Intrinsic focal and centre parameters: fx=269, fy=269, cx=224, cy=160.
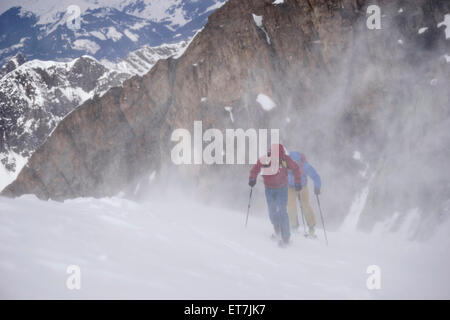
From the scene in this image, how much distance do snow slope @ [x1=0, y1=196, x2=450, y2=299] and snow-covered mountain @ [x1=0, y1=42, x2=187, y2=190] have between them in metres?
132

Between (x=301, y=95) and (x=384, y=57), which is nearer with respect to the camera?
(x=384, y=57)

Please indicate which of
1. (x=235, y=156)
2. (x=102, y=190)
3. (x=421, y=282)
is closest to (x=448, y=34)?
(x=235, y=156)

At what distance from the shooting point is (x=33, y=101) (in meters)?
124

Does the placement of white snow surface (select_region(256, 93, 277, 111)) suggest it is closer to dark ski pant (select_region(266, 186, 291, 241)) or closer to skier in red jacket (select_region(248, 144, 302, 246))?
skier in red jacket (select_region(248, 144, 302, 246))

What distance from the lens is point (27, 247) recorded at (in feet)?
7.89

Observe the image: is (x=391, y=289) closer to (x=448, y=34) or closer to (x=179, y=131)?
(x=448, y=34)

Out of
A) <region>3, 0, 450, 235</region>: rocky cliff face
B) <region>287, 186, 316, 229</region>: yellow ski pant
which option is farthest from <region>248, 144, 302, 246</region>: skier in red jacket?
<region>3, 0, 450, 235</region>: rocky cliff face

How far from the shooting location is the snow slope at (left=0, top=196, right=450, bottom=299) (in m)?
2.15

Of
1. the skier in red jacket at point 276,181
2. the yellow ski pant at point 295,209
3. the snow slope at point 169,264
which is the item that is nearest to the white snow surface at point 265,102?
the yellow ski pant at point 295,209

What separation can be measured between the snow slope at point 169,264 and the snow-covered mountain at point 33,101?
432ft

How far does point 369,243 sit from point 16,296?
21.3 feet

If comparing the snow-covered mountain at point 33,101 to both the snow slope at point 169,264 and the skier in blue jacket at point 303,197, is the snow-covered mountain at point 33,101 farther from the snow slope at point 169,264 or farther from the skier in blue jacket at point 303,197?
the snow slope at point 169,264

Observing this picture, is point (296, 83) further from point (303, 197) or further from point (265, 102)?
point (303, 197)

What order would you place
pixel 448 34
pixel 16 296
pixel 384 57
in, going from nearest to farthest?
1. pixel 16 296
2. pixel 448 34
3. pixel 384 57
